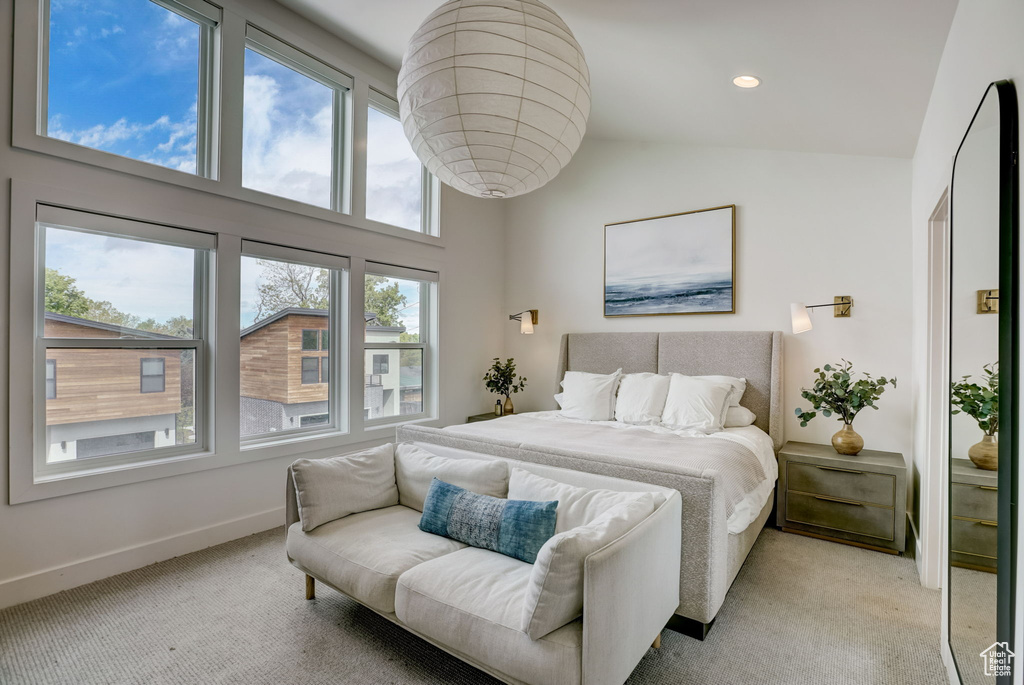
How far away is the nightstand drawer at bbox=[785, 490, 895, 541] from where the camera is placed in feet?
10.2

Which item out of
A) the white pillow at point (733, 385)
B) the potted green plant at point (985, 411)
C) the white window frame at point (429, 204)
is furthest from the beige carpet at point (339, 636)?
the white window frame at point (429, 204)

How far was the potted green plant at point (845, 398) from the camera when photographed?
333 centimetres

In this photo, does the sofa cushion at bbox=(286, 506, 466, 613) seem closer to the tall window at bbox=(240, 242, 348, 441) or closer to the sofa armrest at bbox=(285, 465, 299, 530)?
the sofa armrest at bbox=(285, 465, 299, 530)

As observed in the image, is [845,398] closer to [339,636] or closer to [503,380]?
[503,380]

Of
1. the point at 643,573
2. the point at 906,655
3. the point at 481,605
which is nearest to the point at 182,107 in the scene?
the point at 481,605

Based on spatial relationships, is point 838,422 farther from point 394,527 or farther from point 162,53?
point 162,53

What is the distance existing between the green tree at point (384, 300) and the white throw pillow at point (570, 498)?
8.22ft

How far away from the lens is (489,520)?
84.7 inches

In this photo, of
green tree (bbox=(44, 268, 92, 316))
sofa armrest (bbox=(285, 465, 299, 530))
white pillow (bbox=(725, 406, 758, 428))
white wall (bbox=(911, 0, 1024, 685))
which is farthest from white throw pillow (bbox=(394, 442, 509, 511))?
white pillow (bbox=(725, 406, 758, 428))

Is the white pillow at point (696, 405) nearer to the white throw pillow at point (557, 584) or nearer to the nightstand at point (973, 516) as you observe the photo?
the nightstand at point (973, 516)

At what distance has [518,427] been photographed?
351 cm

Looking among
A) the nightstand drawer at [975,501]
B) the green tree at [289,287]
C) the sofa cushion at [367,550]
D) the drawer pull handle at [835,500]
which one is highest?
the green tree at [289,287]

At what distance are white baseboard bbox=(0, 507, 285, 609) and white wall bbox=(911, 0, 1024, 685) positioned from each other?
3.66 meters

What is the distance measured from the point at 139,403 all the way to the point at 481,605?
2495 mm
